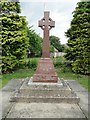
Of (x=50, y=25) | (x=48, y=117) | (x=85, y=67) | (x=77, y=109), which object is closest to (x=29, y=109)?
(x=48, y=117)

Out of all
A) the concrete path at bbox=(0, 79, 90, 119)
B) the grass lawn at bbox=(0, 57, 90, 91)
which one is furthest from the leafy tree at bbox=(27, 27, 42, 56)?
the concrete path at bbox=(0, 79, 90, 119)

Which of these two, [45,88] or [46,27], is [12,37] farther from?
[45,88]

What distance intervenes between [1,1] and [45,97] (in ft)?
26.9

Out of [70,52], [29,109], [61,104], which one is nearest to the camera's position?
[29,109]

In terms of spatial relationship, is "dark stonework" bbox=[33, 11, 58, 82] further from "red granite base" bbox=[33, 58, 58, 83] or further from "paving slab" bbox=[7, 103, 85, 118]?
"paving slab" bbox=[7, 103, 85, 118]

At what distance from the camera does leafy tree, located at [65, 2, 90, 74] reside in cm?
1216

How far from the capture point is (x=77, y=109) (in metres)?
5.33

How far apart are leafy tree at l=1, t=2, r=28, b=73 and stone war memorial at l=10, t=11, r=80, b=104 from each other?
4825mm

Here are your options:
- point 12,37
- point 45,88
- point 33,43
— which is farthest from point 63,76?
point 33,43

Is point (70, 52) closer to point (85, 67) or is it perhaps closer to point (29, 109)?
point (85, 67)

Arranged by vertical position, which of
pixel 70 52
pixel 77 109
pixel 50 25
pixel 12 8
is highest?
pixel 12 8

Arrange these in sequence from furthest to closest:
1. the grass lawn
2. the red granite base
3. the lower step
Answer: the grass lawn < the red granite base < the lower step

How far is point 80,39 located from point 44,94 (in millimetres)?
6697

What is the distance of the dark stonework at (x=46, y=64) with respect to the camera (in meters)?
7.50
